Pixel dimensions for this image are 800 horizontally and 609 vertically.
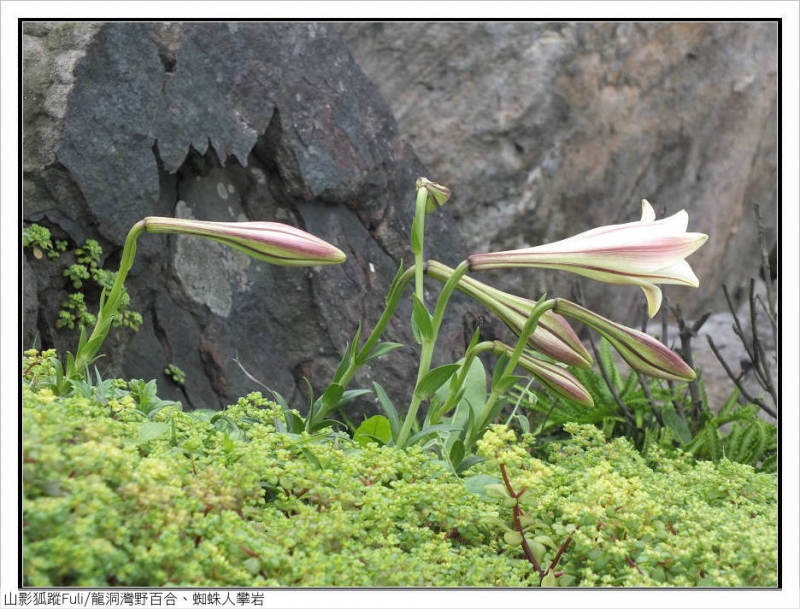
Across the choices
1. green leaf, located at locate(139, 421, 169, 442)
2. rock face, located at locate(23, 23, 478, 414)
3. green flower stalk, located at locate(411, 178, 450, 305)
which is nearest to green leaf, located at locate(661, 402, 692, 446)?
rock face, located at locate(23, 23, 478, 414)

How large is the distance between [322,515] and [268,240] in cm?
54

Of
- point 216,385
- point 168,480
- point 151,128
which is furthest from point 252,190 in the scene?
point 168,480

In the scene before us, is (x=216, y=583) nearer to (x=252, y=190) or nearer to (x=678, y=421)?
(x=252, y=190)

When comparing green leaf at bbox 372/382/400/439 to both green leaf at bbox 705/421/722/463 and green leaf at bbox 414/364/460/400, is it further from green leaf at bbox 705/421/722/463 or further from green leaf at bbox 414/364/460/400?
green leaf at bbox 705/421/722/463

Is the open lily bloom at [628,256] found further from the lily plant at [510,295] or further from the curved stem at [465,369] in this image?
the curved stem at [465,369]

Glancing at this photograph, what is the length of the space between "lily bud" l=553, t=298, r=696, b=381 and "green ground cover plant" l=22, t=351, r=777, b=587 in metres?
0.22

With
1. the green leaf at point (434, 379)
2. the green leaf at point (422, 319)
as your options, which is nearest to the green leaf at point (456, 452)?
the green leaf at point (434, 379)

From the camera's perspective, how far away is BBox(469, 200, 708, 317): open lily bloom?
1.65 meters

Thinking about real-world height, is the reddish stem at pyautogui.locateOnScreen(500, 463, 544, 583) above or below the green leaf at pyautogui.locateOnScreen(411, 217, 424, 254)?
below

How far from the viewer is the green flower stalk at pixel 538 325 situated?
1.77 metres

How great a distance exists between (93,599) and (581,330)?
11.4 feet

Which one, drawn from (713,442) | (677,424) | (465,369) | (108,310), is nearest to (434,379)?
(465,369)

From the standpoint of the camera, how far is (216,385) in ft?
8.36

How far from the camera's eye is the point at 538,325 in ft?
5.95
